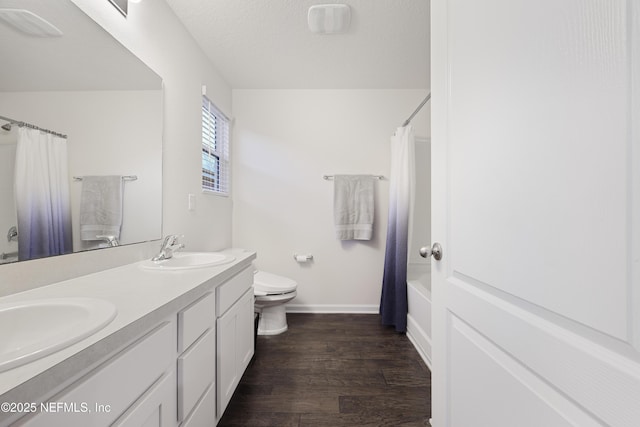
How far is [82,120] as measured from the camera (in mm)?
973

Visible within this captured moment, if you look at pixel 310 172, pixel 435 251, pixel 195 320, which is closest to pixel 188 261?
pixel 195 320

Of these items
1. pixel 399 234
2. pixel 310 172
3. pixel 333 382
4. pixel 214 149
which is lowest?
pixel 333 382

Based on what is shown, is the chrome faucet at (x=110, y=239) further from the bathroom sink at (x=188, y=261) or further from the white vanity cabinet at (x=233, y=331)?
the white vanity cabinet at (x=233, y=331)

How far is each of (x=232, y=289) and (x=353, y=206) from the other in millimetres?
1565

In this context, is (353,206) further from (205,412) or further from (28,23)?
(28,23)

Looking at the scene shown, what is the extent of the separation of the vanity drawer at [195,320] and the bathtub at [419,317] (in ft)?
4.81

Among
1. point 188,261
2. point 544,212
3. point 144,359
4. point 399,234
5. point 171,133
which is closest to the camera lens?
point 544,212

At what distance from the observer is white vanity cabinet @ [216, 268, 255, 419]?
114 centimetres

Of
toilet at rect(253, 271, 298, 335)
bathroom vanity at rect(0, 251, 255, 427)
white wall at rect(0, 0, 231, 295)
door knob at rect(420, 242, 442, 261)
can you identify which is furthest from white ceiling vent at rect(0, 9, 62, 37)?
toilet at rect(253, 271, 298, 335)

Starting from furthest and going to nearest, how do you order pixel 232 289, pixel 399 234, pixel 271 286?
pixel 399 234 → pixel 271 286 → pixel 232 289

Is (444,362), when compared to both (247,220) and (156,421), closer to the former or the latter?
(156,421)

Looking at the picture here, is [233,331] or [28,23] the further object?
[233,331]

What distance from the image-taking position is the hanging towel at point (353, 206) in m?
2.54

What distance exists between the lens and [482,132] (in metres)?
0.69
